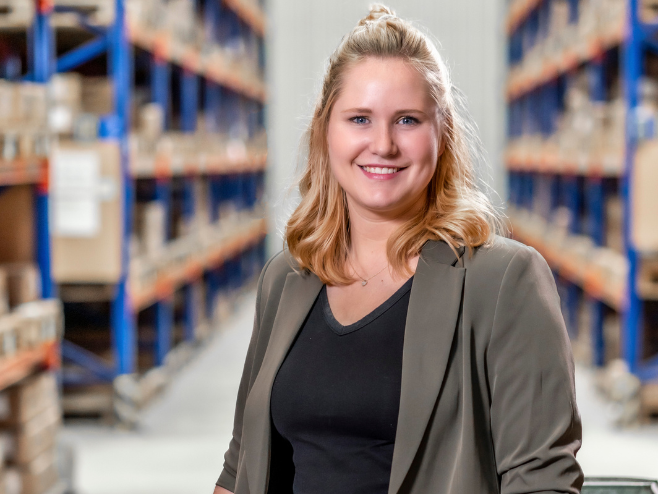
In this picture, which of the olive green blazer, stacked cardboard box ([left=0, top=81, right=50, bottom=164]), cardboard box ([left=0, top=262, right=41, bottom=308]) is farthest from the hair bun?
cardboard box ([left=0, top=262, right=41, bottom=308])

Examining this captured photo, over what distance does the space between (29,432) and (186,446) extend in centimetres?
171

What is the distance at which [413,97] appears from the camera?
160 centimetres

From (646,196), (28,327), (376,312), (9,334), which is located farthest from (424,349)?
(646,196)

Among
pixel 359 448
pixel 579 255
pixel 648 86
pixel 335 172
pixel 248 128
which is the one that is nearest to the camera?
pixel 359 448

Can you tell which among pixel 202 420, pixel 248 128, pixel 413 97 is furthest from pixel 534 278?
pixel 248 128

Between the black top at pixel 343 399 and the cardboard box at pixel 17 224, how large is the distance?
2678 mm

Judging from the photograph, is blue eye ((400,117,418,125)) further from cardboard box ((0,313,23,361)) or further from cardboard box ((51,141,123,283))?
cardboard box ((51,141,123,283))

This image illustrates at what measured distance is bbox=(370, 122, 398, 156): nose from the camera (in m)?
1.60

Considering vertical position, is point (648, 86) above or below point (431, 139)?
above

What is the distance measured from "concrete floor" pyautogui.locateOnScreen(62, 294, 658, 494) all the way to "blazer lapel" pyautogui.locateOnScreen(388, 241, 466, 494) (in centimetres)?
332

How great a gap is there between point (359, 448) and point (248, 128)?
11306 millimetres

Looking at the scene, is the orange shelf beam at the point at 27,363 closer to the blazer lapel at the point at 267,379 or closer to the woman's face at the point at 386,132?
the blazer lapel at the point at 267,379

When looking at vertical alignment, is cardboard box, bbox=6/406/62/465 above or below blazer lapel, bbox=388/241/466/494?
below

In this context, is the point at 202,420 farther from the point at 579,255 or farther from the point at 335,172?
the point at 335,172
